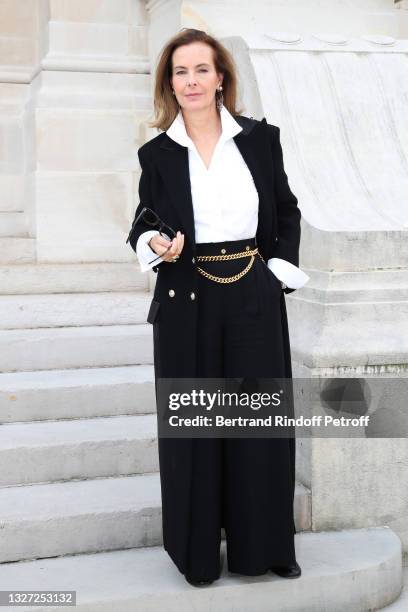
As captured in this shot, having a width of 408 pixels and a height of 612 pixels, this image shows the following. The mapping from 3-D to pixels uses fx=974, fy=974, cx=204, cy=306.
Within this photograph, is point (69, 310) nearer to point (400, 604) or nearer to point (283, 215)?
point (283, 215)

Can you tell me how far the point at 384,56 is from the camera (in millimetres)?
5141

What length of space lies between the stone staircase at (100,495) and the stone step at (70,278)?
0.27m

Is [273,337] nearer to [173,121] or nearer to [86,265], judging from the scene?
[173,121]

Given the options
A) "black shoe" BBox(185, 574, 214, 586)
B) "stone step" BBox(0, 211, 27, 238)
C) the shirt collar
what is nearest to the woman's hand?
the shirt collar

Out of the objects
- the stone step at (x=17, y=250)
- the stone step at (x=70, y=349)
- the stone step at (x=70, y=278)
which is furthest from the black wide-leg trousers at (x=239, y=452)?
the stone step at (x=17, y=250)

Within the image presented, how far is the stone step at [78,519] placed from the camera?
371 cm

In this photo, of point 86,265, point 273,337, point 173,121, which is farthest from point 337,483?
point 86,265

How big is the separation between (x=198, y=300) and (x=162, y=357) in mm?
244

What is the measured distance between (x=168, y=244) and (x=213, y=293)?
26 centimetres

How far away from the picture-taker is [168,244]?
3.20 metres

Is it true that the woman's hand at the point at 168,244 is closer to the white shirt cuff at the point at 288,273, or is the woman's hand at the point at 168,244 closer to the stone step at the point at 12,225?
the white shirt cuff at the point at 288,273

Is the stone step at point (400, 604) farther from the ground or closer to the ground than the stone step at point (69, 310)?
closer to the ground

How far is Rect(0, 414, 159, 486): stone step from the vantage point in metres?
4.05

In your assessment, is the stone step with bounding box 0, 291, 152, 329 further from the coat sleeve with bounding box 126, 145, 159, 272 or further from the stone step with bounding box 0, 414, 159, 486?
the coat sleeve with bounding box 126, 145, 159, 272
